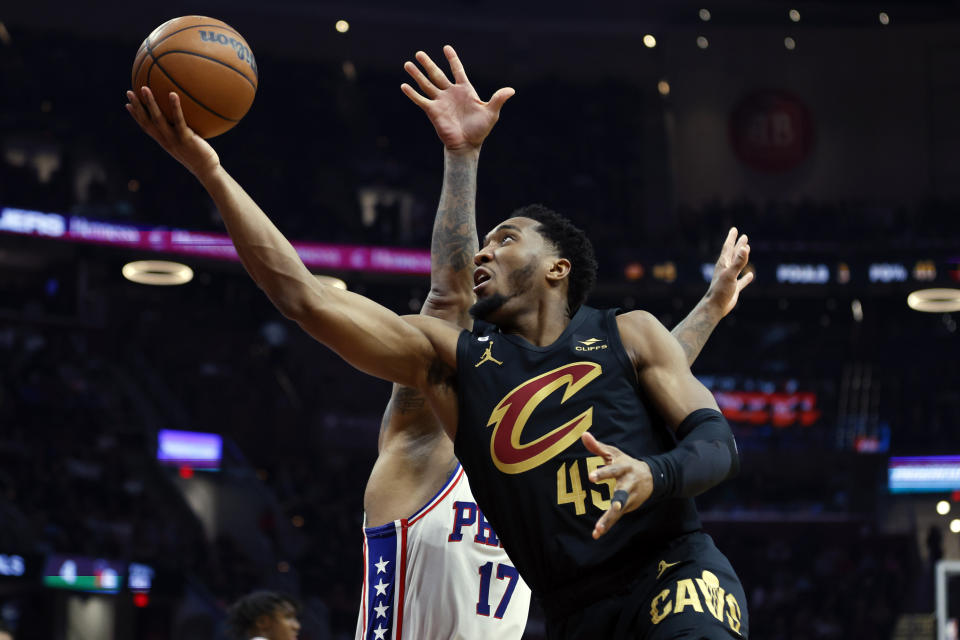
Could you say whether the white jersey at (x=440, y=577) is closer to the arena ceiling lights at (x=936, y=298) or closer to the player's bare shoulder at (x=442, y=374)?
the player's bare shoulder at (x=442, y=374)

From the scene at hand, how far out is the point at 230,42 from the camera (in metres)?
3.53

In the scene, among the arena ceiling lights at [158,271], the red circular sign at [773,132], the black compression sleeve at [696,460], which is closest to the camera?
the black compression sleeve at [696,460]

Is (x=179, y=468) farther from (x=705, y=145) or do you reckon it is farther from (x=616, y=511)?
(x=616, y=511)

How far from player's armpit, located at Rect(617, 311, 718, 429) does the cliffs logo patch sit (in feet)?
0.20

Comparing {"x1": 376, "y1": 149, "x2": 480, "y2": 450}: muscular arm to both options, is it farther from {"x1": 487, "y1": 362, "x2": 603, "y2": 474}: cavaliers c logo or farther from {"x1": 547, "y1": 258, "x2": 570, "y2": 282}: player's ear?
{"x1": 487, "y1": 362, "x2": 603, "y2": 474}: cavaliers c logo

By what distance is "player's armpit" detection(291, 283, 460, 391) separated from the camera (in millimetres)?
3115

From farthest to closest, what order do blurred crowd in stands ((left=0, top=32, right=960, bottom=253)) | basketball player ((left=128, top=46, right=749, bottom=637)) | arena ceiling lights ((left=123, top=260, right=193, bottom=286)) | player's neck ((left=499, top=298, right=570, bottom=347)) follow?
1. blurred crowd in stands ((left=0, top=32, right=960, bottom=253))
2. arena ceiling lights ((left=123, top=260, right=193, bottom=286))
3. player's neck ((left=499, top=298, right=570, bottom=347))
4. basketball player ((left=128, top=46, right=749, bottom=637))

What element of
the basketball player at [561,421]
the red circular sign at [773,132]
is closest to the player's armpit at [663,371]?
the basketball player at [561,421]

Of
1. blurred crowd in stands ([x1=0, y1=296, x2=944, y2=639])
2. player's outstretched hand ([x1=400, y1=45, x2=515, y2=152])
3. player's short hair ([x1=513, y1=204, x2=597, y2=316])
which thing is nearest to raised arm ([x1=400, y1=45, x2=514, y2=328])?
player's outstretched hand ([x1=400, y1=45, x2=515, y2=152])

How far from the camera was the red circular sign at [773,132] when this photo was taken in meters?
23.5

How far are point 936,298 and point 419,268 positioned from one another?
28.5 ft

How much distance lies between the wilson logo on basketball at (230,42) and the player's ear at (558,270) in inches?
43.6

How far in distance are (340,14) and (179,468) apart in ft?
31.7

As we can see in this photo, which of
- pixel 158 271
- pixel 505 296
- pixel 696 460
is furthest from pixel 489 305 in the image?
pixel 158 271
